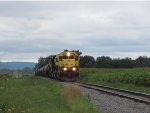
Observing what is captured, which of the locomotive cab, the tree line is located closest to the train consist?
the locomotive cab

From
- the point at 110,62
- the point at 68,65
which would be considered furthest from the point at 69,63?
the point at 110,62

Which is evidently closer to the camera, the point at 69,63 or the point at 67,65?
the point at 67,65

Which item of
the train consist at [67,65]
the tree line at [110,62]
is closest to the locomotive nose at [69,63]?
the train consist at [67,65]

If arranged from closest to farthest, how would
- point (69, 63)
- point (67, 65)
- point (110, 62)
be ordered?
1. point (67, 65)
2. point (69, 63)
3. point (110, 62)

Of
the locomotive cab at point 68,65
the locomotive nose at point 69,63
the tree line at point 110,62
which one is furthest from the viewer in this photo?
the tree line at point 110,62

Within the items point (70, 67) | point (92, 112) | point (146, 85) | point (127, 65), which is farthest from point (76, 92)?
A: point (127, 65)

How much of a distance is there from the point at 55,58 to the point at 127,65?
156 ft

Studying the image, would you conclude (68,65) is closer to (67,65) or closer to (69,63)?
(67,65)

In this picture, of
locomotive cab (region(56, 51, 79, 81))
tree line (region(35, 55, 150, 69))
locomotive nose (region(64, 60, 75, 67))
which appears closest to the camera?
locomotive cab (region(56, 51, 79, 81))

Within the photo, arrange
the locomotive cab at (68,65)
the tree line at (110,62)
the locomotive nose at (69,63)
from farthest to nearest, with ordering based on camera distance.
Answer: the tree line at (110,62), the locomotive nose at (69,63), the locomotive cab at (68,65)

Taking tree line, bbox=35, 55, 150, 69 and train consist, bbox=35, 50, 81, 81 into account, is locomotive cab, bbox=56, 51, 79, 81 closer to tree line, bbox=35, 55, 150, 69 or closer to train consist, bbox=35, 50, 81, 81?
train consist, bbox=35, 50, 81, 81

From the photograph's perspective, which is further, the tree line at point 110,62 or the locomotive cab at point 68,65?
the tree line at point 110,62

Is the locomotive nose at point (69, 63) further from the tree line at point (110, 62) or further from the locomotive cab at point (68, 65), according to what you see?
the tree line at point (110, 62)

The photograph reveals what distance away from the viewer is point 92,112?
15484mm
